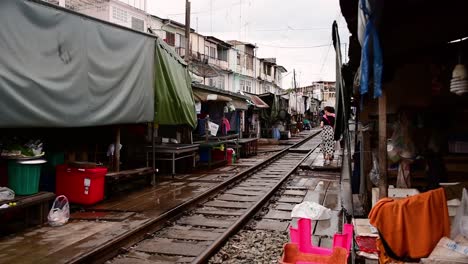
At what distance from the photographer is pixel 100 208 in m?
8.14

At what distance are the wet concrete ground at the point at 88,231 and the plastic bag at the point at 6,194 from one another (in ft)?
1.94

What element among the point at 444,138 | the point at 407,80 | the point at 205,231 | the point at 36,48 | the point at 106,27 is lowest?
the point at 205,231

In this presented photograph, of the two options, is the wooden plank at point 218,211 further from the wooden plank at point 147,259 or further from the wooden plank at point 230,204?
the wooden plank at point 147,259

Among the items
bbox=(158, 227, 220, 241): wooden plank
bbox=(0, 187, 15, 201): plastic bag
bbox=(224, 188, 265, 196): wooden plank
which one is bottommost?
bbox=(158, 227, 220, 241): wooden plank

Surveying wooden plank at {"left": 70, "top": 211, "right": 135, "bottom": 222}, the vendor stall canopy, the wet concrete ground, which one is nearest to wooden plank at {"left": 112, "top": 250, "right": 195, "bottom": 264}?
the wet concrete ground

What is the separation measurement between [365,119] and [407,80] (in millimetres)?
1725

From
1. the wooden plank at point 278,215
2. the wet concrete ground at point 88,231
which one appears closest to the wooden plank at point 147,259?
the wet concrete ground at point 88,231

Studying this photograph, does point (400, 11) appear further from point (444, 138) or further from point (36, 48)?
point (36, 48)

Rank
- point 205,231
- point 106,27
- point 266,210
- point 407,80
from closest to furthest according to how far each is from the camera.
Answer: point 407,80
point 205,231
point 106,27
point 266,210

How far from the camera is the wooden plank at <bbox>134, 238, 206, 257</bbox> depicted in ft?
19.2

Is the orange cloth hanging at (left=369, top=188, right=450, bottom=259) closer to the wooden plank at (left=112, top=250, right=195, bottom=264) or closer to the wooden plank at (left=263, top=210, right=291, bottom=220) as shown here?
the wooden plank at (left=112, top=250, right=195, bottom=264)

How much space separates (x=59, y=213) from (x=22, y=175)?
3.06 ft

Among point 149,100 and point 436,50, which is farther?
point 149,100

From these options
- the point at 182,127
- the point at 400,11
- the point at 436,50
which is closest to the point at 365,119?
the point at 436,50
